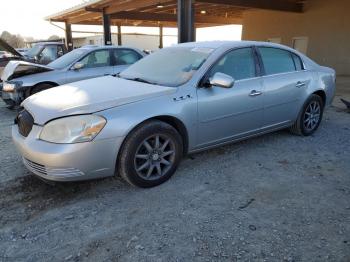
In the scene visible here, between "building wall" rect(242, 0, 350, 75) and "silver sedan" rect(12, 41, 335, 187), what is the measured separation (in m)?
12.3

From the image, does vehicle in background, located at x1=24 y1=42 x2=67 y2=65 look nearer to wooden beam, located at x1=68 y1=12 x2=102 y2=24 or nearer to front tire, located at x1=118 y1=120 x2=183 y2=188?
wooden beam, located at x1=68 y1=12 x2=102 y2=24

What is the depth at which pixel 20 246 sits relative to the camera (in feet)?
8.53

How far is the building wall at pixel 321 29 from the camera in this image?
1534cm

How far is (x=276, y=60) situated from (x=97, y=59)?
15.5 ft

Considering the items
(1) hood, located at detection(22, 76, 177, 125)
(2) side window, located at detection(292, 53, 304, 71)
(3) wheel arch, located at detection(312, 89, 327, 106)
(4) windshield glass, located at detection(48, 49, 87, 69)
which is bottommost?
(3) wheel arch, located at detection(312, 89, 327, 106)

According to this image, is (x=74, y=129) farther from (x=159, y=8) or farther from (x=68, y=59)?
(x=159, y=8)

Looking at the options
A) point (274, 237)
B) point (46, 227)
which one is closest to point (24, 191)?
point (46, 227)

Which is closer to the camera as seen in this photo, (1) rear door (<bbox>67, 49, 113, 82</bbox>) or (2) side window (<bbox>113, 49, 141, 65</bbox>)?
(1) rear door (<bbox>67, 49, 113, 82</bbox>)

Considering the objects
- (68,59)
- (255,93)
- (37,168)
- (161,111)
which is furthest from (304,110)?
(68,59)

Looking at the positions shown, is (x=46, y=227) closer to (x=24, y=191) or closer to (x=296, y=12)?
(x=24, y=191)

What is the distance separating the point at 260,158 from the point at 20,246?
304cm

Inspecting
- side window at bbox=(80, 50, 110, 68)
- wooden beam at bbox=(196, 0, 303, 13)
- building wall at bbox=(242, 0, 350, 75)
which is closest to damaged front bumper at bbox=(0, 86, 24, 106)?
side window at bbox=(80, 50, 110, 68)

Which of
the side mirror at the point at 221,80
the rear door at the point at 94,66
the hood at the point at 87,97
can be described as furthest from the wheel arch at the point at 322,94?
the rear door at the point at 94,66

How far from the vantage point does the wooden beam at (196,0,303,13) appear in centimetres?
1325
